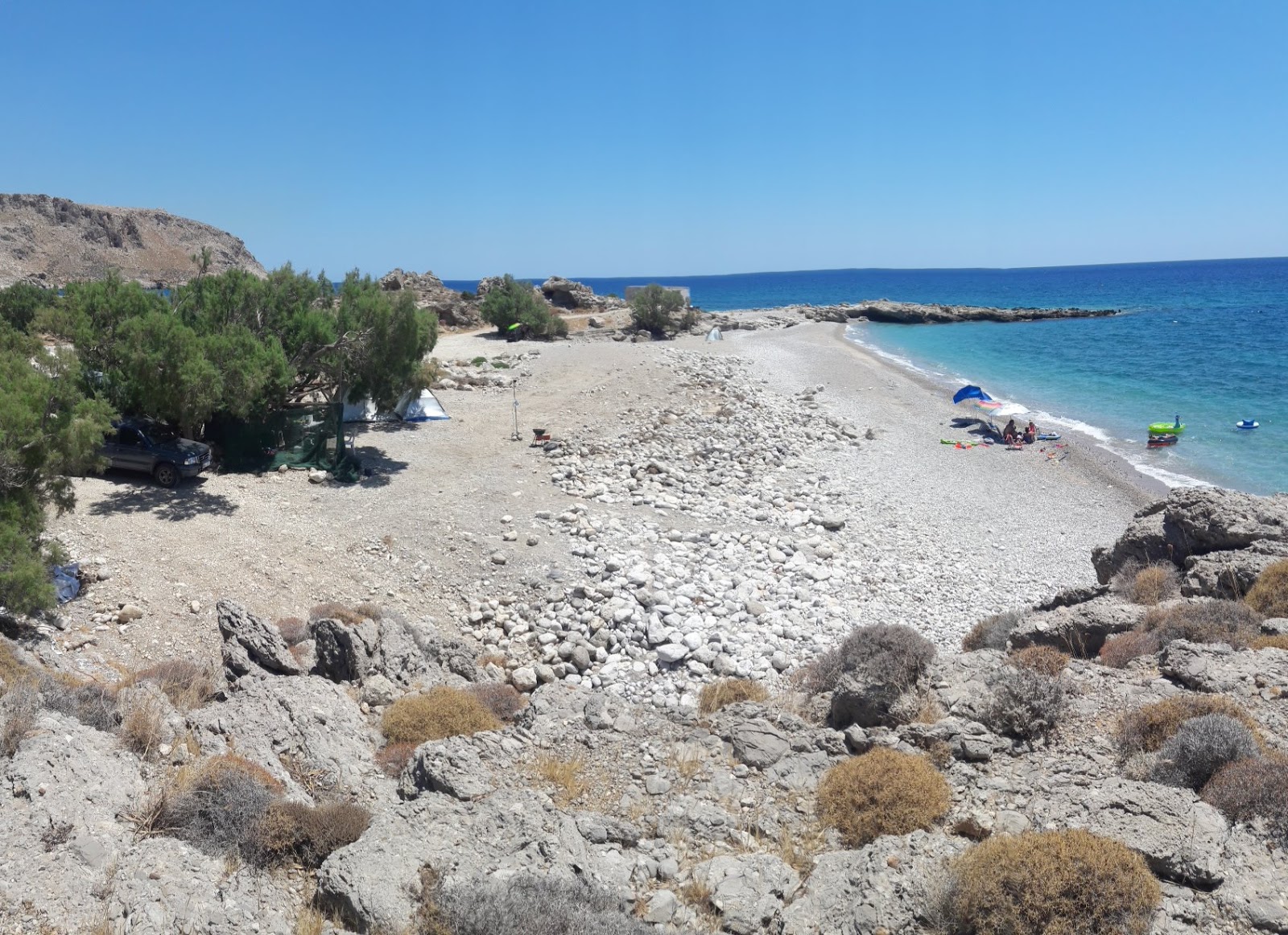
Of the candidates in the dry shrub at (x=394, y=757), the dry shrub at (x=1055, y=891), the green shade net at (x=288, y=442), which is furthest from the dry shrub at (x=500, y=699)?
the green shade net at (x=288, y=442)

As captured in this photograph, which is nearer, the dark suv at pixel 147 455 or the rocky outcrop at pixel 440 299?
the dark suv at pixel 147 455

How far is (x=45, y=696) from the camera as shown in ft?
24.1

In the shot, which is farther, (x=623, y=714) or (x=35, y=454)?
(x=35, y=454)

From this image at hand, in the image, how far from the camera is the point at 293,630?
38.6 ft

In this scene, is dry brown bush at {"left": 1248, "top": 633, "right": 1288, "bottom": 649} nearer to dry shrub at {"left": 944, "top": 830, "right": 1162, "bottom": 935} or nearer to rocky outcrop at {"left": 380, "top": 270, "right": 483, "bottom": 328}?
dry shrub at {"left": 944, "top": 830, "right": 1162, "bottom": 935}

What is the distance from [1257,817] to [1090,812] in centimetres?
102

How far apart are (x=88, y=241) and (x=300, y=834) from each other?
150 meters

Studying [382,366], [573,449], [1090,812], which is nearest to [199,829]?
[1090,812]

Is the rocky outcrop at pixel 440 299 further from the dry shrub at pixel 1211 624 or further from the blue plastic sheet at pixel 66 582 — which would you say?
the dry shrub at pixel 1211 624

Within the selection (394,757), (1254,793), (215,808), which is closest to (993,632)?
(1254,793)

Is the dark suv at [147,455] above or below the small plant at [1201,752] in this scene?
above

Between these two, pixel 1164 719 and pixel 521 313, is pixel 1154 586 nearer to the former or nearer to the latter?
pixel 1164 719

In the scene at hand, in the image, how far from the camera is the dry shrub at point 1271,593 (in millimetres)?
9383

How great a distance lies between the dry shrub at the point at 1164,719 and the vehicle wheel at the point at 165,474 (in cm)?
1662
